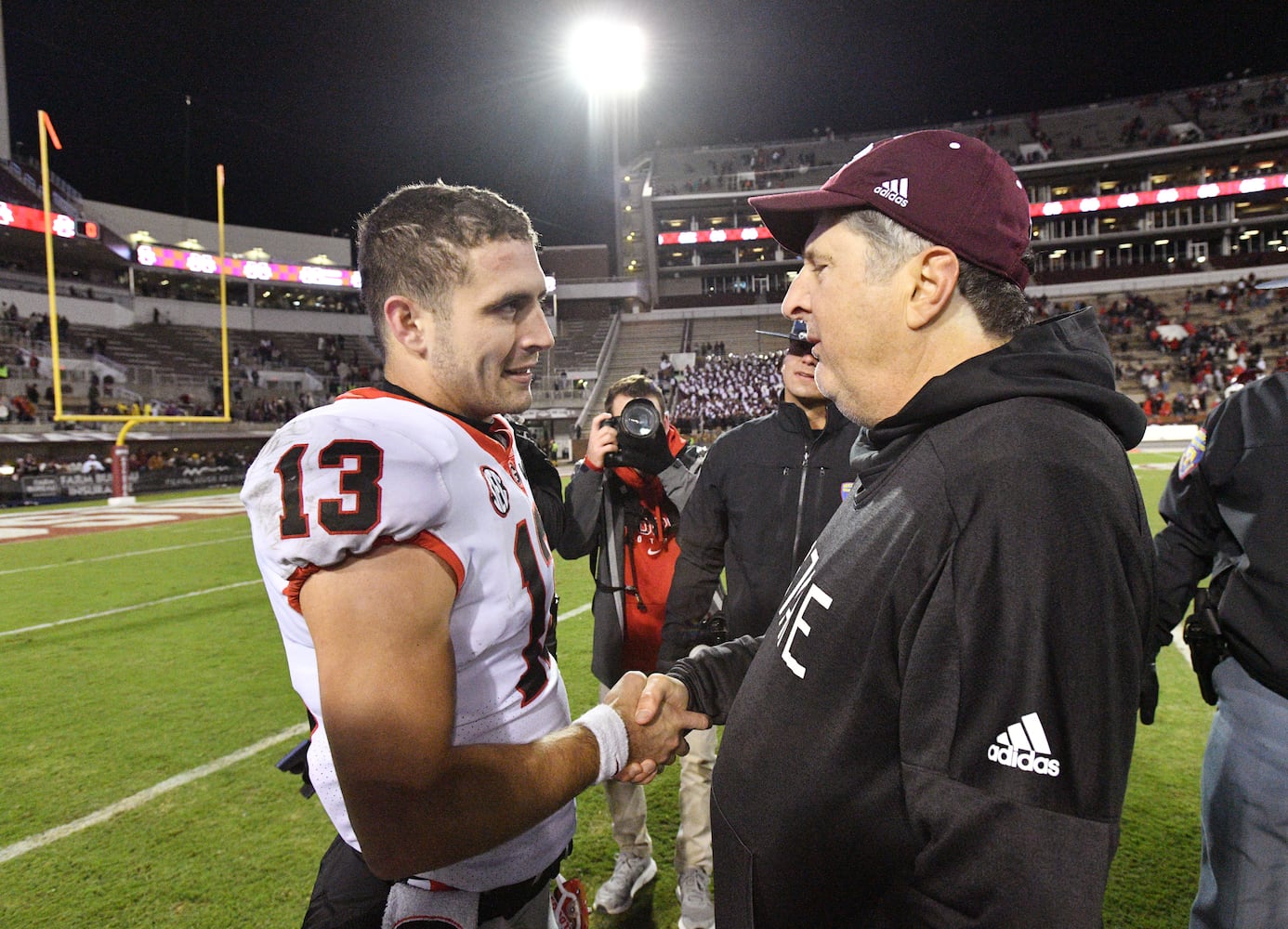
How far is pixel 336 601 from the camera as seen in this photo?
1114 millimetres

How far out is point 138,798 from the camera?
149 inches

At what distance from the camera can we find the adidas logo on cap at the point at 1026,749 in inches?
37.0

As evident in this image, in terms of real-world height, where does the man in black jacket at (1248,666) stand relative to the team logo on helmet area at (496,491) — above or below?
below

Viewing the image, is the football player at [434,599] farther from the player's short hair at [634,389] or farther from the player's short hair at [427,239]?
the player's short hair at [634,389]

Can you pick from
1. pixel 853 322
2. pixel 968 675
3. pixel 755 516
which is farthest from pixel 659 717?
pixel 755 516

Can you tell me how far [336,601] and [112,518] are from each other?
17964mm

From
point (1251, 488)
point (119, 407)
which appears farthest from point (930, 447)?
point (119, 407)

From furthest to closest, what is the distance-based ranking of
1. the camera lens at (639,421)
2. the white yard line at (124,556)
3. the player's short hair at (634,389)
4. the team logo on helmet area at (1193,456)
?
the white yard line at (124,556)
the player's short hair at (634,389)
the camera lens at (639,421)
the team logo on helmet area at (1193,456)

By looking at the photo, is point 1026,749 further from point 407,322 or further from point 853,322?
point 407,322

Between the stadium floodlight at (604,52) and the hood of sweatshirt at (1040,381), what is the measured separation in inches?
1801

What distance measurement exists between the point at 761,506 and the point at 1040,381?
2.03 metres

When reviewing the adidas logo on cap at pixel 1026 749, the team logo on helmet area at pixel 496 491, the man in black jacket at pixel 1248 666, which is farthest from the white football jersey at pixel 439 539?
the man in black jacket at pixel 1248 666

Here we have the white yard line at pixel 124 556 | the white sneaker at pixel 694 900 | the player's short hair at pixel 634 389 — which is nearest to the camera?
the white sneaker at pixel 694 900

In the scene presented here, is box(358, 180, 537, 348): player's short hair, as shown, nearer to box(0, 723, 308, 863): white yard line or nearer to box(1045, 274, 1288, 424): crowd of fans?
box(0, 723, 308, 863): white yard line
